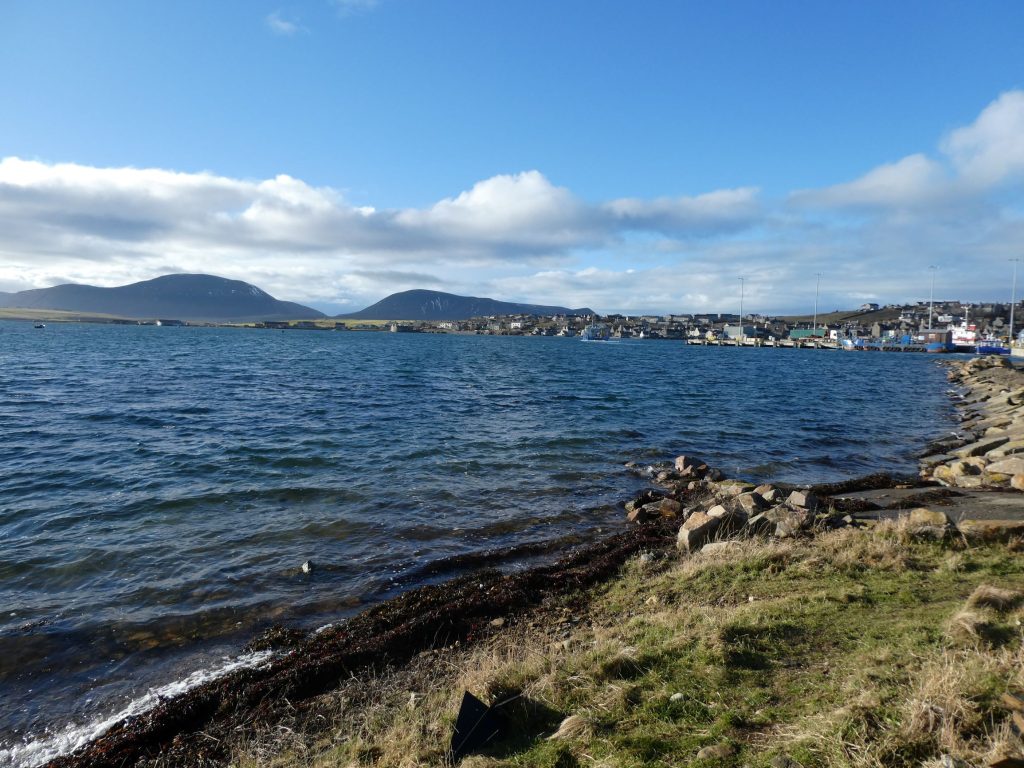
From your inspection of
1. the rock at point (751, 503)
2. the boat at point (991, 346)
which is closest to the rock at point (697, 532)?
the rock at point (751, 503)

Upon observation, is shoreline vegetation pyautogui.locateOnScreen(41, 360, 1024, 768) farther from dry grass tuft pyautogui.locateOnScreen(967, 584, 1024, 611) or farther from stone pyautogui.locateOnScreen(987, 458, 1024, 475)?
stone pyautogui.locateOnScreen(987, 458, 1024, 475)

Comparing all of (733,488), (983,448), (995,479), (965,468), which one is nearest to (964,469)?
(965,468)

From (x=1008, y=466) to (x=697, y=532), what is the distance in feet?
39.7

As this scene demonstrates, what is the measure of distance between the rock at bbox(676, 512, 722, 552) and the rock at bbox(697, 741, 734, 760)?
7.62 meters

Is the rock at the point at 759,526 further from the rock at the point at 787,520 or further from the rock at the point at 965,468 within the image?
the rock at the point at 965,468

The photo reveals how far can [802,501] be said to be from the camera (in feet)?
44.5

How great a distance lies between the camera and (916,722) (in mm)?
4430

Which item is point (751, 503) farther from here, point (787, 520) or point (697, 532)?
point (697, 532)

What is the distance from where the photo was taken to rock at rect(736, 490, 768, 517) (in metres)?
13.2

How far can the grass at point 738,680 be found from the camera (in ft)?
15.2

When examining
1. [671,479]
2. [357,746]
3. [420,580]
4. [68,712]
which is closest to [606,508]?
[671,479]

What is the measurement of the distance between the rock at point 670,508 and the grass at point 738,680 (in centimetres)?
584

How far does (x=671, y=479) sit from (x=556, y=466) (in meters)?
4.40

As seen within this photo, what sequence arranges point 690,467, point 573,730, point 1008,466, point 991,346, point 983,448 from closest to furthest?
point 573,730
point 1008,466
point 690,467
point 983,448
point 991,346
